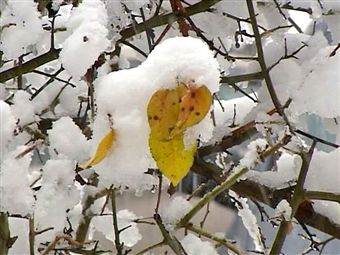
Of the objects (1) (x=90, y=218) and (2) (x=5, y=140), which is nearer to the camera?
(2) (x=5, y=140)

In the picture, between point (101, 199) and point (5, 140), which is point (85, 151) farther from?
point (101, 199)

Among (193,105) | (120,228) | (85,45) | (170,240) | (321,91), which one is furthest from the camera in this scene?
(120,228)

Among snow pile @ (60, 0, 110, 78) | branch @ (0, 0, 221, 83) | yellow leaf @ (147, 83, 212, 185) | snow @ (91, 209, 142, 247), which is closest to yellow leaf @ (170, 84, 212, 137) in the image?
yellow leaf @ (147, 83, 212, 185)

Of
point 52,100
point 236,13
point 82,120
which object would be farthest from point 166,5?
point 52,100

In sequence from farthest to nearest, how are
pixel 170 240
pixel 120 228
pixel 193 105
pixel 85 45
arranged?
pixel 120 228 → pixel 170 240 → pixel 85 45 → pixel 193 105

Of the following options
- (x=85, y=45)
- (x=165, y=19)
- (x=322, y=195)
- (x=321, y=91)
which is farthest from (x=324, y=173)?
(x=85, y=45)

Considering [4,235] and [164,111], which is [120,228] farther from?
[164,111]

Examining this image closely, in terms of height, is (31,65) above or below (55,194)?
above
